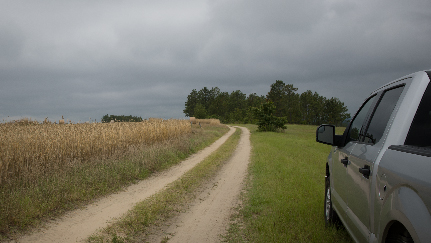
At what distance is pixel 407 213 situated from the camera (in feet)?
6.45

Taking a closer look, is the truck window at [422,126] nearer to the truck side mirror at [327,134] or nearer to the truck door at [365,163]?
the truck door at [365,163]

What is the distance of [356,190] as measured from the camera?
11.0 ft

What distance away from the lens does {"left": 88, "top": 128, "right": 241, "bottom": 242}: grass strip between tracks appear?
18.2 ft

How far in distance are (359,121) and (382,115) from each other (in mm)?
1029

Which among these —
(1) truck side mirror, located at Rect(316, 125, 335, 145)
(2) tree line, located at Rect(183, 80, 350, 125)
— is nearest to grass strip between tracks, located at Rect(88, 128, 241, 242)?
(1) truck side mirror, located at Rect(316, 125, 335, 145)

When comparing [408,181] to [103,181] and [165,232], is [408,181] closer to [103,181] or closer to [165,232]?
[165,232]

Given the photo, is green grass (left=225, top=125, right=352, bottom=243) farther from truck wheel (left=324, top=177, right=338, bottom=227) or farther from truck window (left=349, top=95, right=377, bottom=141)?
truck window (left=349, top=95, right=377, bottom=141)

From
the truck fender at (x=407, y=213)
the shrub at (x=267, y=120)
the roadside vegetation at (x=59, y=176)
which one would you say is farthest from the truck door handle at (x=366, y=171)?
the shrub at (x=267, y=120)

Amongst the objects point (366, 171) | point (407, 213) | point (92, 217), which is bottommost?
point (92, 217)

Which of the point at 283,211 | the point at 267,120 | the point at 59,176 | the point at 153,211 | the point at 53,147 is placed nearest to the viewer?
the point at 283,211

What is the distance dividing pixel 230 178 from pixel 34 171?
6.07 m

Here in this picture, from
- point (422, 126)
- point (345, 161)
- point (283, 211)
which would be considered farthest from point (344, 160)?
point (283, 211)

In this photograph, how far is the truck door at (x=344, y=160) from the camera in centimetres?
399

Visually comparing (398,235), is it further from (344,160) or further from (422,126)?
(344,160)
